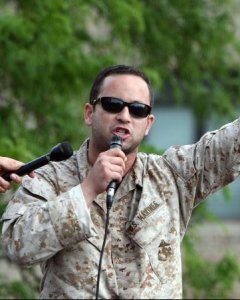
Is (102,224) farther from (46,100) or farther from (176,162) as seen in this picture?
(46,100)

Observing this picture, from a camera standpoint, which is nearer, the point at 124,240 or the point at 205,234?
the point at 124,240

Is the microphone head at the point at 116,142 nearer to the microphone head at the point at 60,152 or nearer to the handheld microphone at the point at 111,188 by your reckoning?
the handheld microphone at the point at 111,188

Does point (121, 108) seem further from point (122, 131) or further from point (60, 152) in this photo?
point (60, 152)

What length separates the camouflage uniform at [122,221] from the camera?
13.5 ft

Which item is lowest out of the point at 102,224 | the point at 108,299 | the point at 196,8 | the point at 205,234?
the point at 108,299

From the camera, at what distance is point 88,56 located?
8.88 m

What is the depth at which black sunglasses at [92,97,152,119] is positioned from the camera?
14.4 feet

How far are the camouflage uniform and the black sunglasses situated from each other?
Result: 0.25 meters

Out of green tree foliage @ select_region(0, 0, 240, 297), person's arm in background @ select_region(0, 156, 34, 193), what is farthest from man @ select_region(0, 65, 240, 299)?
green tree foliage @ select_region(0, 0, 240, 297)

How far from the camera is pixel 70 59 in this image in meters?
8.66

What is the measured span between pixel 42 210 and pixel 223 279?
5.97 metres

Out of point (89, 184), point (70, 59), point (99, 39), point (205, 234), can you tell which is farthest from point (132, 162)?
point (205, 234)

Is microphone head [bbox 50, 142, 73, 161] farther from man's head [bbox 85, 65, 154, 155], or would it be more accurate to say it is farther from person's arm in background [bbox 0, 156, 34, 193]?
man's head [bbox 85, 65, 154, 155]

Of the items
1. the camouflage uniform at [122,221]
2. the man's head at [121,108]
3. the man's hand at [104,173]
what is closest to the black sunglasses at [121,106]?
the man's head at [121,108]
